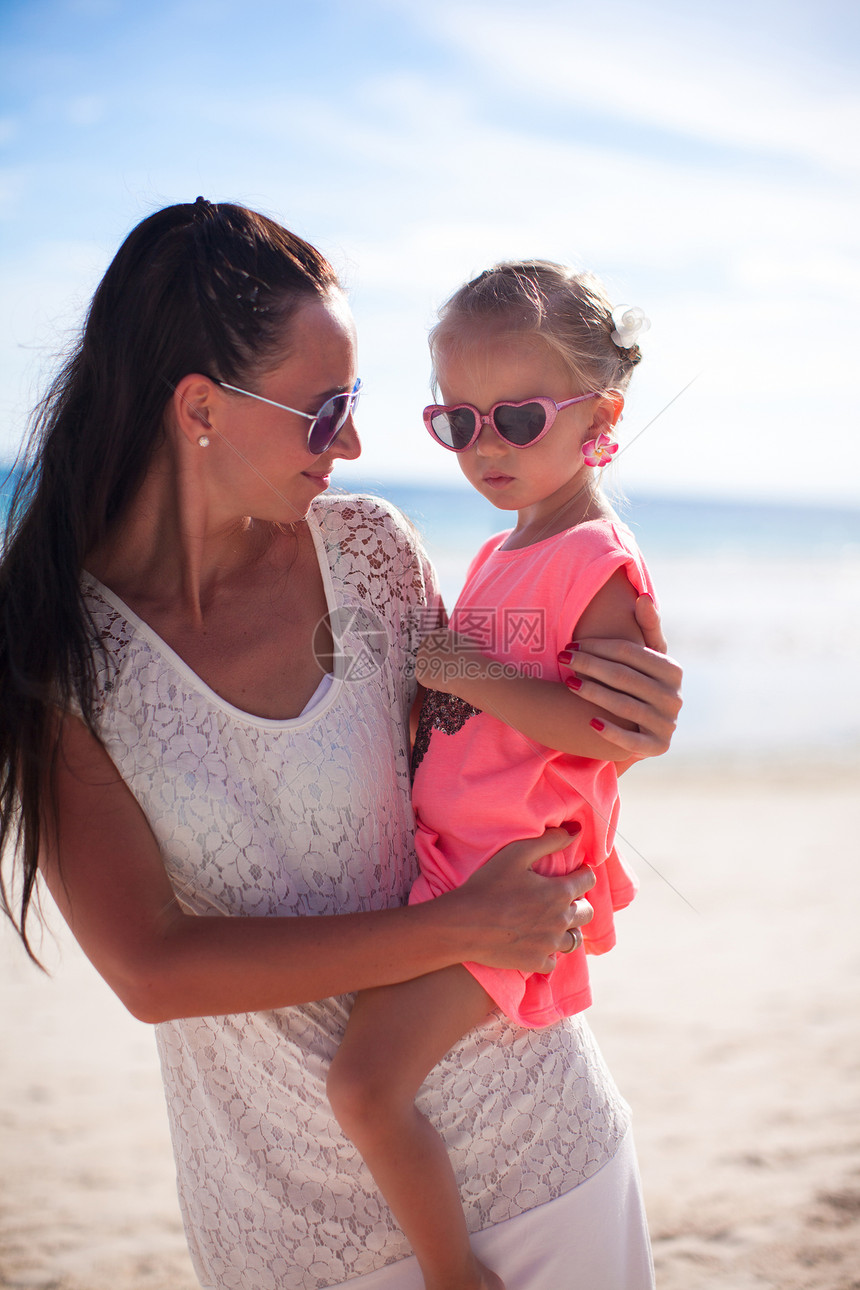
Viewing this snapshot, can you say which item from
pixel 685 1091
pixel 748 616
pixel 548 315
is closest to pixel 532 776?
pixel 548 315

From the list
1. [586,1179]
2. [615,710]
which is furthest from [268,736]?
[586,1179]

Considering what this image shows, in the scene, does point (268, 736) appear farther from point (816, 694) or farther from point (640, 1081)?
point (816, 694)

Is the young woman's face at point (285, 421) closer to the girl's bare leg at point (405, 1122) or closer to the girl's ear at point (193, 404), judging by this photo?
the girl's ear at point (193, 404)

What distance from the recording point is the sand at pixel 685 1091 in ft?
10.6

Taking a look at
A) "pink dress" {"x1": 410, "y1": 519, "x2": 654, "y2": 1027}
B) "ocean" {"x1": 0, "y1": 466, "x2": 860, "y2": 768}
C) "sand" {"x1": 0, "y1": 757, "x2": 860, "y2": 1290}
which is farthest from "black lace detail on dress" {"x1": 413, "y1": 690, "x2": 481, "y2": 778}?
"sand" {"x1": 0, "y1": 757, "x2": 860, "y2": 1290}

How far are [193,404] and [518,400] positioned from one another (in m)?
0.72

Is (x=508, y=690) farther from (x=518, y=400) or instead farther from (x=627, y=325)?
(x=627, y=325)

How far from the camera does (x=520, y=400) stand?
6.69 feet

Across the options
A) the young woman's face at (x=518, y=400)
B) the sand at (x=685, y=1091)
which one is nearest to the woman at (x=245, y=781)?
the young woman's face at (x=518, y=400)

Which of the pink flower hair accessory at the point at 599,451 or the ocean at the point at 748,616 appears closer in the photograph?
the pink flower hair accessory at the point at 599,451

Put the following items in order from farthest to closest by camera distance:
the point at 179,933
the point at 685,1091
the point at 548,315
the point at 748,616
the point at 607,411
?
the point at 748,616
the point at 685,1091
the point at 607,411
the point at 548,315
the point at 179,933

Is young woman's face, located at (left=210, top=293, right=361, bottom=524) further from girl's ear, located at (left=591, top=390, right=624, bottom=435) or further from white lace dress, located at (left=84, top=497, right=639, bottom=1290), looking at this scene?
girl's ear, located at (left=591, top=390, right=624, bottom=435)

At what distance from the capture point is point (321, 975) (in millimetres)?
1476

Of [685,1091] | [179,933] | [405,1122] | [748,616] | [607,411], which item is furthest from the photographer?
[748,616]
